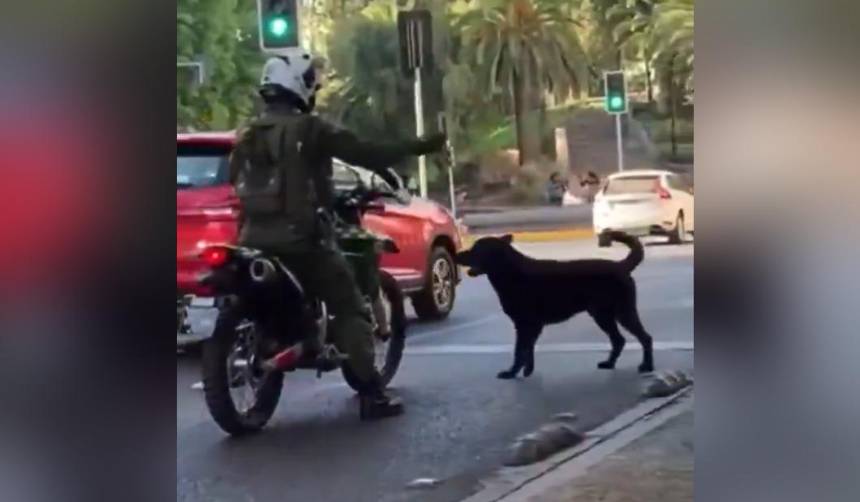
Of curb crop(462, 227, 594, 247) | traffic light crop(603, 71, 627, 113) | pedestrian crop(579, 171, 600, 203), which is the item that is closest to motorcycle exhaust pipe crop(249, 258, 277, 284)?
curb crop(462, 227, 594, 247)

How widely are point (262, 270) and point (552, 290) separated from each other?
633mm

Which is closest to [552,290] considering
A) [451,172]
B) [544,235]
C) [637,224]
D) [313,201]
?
[544,235]

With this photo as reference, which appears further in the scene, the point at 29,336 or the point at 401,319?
the point at 29,336

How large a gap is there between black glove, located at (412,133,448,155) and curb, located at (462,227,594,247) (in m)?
0.20

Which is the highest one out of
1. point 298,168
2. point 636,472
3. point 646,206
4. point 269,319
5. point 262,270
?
point 298,168

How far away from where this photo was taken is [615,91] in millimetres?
2453

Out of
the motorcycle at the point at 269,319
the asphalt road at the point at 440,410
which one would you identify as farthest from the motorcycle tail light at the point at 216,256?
the asphalt road at the point at 440,410

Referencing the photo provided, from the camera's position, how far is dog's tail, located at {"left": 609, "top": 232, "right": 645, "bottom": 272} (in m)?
2.45

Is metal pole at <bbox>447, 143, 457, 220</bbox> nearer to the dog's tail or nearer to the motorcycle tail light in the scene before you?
the dog's tail

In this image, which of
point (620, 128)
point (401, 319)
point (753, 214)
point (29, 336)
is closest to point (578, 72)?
point (620, 128)

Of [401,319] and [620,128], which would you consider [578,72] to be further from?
[401,319]

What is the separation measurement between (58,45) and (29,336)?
69 centimetres

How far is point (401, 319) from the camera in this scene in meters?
2.49

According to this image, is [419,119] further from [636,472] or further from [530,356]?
[636,472]
